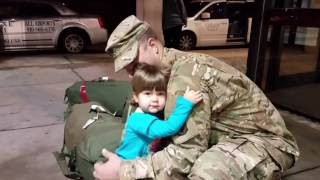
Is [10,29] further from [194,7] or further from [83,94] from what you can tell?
[83,94]

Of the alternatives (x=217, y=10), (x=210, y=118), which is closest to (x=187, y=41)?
(x=217, y=10)

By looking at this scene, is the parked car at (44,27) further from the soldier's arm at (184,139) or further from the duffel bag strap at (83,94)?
the soldier's arm at (184,139)

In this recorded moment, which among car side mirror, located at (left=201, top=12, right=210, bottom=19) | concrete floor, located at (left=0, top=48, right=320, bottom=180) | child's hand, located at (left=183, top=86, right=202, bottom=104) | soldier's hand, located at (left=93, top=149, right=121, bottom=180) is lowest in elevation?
concrete floor, located at (left=0, top=48, right=320, bottom=180)

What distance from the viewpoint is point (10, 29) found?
8.34 meters

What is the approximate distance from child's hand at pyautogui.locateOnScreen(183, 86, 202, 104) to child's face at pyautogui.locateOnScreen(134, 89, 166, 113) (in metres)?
0.21

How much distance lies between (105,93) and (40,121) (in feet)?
3.41

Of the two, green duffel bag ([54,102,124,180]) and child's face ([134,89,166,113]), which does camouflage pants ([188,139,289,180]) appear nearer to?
child's face ([134,89,166,113])

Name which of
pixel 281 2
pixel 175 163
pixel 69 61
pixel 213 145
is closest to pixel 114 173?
pixel 175 163

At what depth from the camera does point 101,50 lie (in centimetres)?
963

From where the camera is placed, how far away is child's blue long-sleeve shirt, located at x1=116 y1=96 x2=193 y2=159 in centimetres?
153

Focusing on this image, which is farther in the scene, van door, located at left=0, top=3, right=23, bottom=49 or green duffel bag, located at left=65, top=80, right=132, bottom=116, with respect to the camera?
van door, located at left=0, top=3, right=23, bottom=49

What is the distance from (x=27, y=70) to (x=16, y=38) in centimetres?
202

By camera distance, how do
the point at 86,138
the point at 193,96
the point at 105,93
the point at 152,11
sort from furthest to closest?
the point at 152,11
the point at 105,93
the point at 86,138
the point at 193,96

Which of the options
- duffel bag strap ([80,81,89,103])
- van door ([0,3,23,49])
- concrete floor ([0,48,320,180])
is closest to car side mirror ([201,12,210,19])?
concrete floor ([0,48,320,180])
